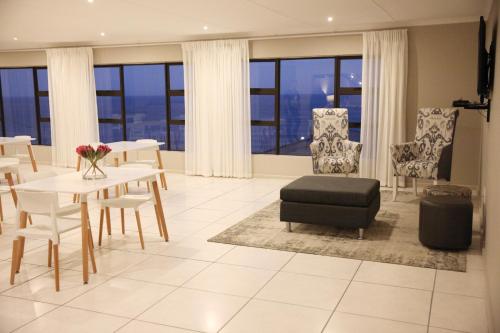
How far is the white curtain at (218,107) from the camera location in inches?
317

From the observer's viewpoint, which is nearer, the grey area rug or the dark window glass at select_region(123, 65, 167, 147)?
the grey area rug

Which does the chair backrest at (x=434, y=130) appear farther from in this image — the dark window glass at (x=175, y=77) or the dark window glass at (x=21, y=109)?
the dark window glass at (x=21, y=109)

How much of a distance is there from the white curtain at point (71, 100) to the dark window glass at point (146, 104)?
9062mm

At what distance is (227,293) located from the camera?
346cm

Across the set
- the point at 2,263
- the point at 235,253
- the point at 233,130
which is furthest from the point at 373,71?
the point at 2,263

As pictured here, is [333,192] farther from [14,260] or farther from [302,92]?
[302,92]

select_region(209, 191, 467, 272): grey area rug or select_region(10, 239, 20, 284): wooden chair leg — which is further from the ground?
select_region(10, 239, 20, 284): wooden chair leg

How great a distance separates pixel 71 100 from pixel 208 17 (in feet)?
15.0

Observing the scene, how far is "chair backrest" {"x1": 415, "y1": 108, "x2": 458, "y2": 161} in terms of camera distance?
6.18 m

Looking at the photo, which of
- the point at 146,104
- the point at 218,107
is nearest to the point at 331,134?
the point at 218,107

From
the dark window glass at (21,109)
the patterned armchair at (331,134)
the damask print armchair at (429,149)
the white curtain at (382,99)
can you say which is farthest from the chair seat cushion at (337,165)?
the dark window glass at (21,109)

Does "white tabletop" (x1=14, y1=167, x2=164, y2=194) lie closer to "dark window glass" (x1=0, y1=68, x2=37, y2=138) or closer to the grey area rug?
the grey area rug

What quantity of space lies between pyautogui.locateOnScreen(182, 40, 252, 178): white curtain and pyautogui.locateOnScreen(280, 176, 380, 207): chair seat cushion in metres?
3.32

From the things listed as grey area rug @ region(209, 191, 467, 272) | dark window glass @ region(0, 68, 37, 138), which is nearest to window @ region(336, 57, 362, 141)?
grey area rug @ region(209, 191, 467, 272)
